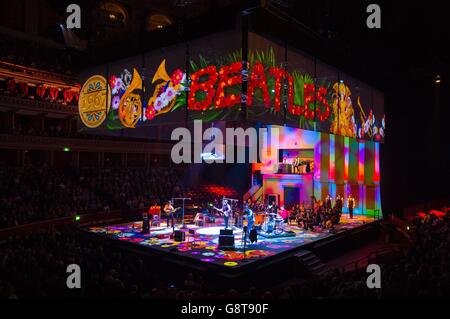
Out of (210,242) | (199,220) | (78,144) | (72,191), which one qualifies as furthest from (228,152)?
(210,242)

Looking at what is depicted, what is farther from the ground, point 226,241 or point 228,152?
point 228,152

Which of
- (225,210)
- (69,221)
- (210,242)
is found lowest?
(210,242)

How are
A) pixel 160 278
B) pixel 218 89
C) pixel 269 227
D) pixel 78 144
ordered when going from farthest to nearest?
pixel 78 144, pixel 269 227, pixel 160 278, pixel 218 89

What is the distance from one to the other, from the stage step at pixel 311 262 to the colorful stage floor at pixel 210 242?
0.32 meters

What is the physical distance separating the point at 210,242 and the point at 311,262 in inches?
132

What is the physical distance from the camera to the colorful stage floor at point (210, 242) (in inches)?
412

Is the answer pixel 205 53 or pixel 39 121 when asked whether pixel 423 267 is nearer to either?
pixel 205 53

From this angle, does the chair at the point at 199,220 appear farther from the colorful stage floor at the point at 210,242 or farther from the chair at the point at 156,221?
the chair at the point at 156,221

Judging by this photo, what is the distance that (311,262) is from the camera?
1159 cm

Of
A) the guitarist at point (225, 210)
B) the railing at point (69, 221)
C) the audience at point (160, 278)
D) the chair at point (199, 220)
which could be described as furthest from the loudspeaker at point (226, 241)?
the railing at point (69, 221)

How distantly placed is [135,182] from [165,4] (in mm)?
16595

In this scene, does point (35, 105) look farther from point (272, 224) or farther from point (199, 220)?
point (272, 224)

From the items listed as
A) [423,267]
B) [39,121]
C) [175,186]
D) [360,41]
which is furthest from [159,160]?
[423,267]
